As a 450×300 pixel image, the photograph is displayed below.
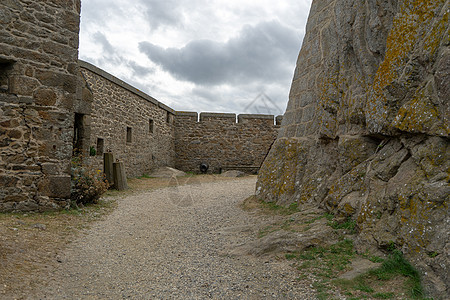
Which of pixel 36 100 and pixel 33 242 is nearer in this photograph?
pixel 33 242

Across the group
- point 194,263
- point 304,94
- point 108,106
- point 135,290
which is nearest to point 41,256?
point 135,290

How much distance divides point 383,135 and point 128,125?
10.4m

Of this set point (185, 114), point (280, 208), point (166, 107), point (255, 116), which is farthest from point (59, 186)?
point (255, 116)

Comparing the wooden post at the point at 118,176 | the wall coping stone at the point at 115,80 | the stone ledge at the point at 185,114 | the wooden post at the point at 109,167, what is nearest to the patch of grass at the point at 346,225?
the wooden post at the point at 118,176

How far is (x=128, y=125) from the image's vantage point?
500 inches

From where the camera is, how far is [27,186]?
226 inches

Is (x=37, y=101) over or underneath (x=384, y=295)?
over

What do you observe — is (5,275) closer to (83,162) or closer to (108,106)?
(83,162)

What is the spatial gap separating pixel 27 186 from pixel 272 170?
181 inches

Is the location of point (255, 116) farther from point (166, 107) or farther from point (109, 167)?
point (109, 167)

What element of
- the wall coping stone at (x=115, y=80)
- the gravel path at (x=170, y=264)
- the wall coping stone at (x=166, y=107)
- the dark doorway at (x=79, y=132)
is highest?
the wall coping stone at (x=115, y=80)

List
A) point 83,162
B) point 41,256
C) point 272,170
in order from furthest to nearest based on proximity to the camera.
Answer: point 83,162 → point 272,170 → point 41,256

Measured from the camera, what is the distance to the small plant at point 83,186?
658cm

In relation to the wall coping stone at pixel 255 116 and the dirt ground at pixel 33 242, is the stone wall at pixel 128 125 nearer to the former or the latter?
the wall coping stone at pixel 255 116
